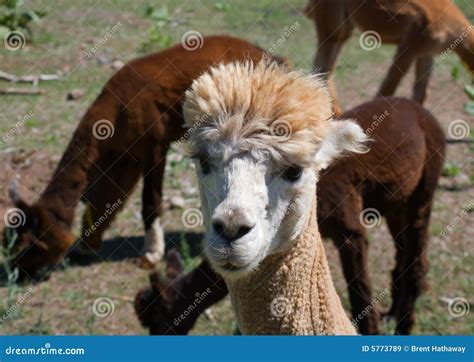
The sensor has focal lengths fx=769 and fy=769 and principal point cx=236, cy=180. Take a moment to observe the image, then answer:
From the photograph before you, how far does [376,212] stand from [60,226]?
2.33 metres

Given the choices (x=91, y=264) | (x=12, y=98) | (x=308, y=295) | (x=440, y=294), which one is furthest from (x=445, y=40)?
(x=308, y=295)

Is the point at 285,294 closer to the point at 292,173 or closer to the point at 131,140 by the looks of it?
the point at 292,173

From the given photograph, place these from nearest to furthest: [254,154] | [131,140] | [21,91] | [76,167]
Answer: [254,154] < [76,167] < [131,140] < [21,91]

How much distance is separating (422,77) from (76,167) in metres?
3.92

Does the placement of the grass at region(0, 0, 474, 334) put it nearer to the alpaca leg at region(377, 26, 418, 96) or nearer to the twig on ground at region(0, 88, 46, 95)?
the twig on ground at region(0, 88, 46, 95)

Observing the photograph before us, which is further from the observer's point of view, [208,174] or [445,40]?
[445,40]

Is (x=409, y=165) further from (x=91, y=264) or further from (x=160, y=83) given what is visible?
(x=91, y=264)

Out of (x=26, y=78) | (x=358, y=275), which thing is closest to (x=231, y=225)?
(x=358, y=275)

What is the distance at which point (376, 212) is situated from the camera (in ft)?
16.4

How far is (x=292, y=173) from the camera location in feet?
8.99

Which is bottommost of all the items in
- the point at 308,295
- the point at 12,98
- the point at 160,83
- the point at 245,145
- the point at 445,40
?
the point at 12,98

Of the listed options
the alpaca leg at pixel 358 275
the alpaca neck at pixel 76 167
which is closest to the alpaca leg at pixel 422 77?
the alpaca neck at pixel 76 167

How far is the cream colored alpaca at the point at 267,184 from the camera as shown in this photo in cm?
258

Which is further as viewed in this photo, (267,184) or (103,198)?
(103,198)
